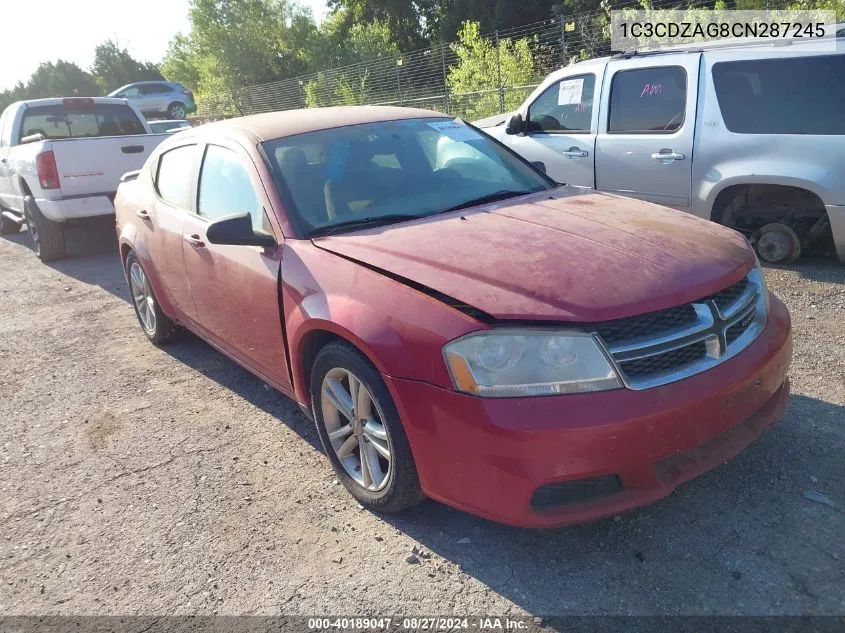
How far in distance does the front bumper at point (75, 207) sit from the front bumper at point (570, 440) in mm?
7209

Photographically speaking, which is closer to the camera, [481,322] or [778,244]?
[481,322]

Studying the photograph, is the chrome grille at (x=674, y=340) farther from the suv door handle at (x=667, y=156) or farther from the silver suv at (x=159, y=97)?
the silver suv at (x=159, y=97)

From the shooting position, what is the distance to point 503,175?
395 centimetres

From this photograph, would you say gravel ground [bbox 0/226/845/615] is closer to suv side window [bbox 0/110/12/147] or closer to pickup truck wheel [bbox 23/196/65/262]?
pickup truck wheel [bbox 23/196/65/262]

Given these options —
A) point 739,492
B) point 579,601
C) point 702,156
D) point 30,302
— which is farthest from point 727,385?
point 30,302

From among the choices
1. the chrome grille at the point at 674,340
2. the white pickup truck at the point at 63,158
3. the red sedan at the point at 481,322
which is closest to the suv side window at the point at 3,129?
the white pickup truck at the point at 63,158

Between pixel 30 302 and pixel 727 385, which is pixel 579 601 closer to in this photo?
pixel 727 385

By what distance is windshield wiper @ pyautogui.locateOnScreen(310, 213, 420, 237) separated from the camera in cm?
327

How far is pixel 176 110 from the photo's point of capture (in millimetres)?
30125

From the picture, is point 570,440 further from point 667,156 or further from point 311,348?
point 667,156

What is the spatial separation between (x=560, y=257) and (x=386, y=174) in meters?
1.28

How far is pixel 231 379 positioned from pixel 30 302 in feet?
12.4

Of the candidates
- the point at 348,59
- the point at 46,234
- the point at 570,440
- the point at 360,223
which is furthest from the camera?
the point at 348,59

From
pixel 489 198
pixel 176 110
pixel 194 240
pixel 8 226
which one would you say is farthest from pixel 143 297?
pixel 176 110
